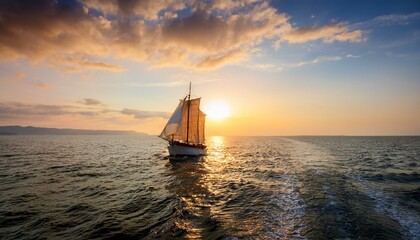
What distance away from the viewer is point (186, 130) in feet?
211

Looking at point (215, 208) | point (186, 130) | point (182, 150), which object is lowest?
point (215, 208)

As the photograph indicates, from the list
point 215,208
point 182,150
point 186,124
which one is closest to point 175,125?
point 186,124

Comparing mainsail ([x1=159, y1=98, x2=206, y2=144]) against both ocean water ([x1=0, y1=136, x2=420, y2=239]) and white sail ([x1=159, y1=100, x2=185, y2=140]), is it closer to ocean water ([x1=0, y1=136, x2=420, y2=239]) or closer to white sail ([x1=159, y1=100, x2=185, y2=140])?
white sail ([x1=159, y1=100, x2=185, y2=140])

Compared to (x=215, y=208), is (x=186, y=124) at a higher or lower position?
higher

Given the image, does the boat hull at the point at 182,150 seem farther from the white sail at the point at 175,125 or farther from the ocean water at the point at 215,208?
the ocean water at the point at 215,208

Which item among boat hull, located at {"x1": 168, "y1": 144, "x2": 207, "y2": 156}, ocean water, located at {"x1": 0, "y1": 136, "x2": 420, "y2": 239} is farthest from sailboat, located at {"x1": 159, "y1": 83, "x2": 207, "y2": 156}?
ocean water, located at {"x1": 0, "y1": 136, "x2": 420, "y2": 239}

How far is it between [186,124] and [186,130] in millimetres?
1646

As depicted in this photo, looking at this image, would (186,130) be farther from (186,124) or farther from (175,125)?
(175,125)

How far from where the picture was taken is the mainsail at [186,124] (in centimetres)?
5945

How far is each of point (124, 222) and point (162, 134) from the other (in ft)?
152

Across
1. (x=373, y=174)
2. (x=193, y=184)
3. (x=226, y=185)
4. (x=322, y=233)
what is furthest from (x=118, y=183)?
(x=373, y=174)

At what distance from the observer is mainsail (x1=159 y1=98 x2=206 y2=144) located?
59450 mm

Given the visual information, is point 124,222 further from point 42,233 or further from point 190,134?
point 190,134

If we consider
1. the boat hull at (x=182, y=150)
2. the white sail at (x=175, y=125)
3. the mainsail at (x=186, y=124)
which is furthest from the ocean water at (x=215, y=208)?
the mainsail at (x=186, y=124)
